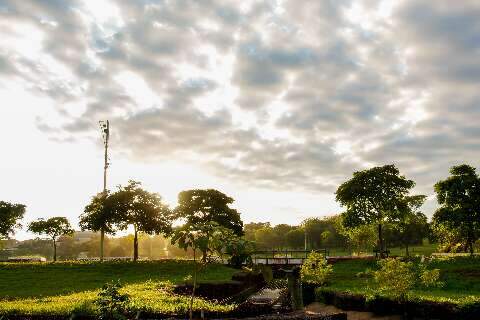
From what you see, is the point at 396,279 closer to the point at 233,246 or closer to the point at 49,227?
the point at 233,246

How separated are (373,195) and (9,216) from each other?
5240 centimetres

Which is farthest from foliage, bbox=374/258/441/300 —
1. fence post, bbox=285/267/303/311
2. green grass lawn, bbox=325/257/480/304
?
fence post, bbox=285/267/303/311

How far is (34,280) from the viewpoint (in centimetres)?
3756

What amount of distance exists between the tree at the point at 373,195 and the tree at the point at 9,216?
48114mm

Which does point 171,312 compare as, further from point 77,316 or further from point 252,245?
point 252,245

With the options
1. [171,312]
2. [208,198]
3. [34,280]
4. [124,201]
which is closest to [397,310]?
[171,312]

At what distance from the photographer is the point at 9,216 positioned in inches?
2509

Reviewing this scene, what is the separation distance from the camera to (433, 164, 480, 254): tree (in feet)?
160

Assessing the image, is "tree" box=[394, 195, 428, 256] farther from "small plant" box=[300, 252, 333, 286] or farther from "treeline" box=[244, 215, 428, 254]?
"small plant" box=[300, 252, 333, 286]

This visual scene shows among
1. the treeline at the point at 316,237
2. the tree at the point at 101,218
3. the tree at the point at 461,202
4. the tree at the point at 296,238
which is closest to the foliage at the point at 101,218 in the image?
the tree at the point at 101,218

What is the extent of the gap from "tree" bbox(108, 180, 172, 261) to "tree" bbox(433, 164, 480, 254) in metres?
36.9

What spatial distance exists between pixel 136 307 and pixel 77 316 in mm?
1929

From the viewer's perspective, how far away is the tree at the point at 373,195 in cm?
6003

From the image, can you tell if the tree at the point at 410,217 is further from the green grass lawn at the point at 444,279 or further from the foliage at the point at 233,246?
the foliage at the point at 233,246
